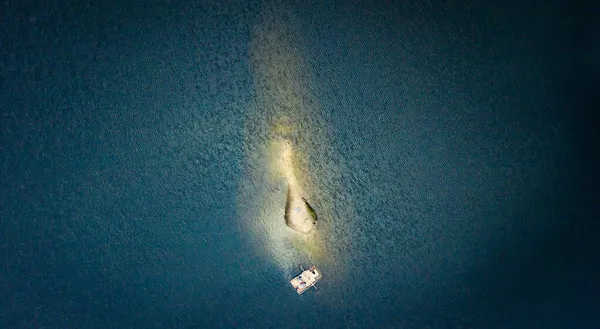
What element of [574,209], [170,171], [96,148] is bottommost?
[574,209]

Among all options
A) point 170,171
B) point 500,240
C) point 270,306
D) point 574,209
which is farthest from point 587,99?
point 170,171

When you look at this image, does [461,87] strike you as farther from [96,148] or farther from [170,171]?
[96,148]

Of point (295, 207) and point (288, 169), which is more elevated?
point (288, 169)

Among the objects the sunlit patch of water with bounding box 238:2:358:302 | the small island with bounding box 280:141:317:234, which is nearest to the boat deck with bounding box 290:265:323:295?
the sunlit patch of water with bounding box 238:2:358:302

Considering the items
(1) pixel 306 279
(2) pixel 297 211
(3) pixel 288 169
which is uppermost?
(3) pixel 288 169

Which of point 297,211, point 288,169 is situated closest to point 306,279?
point 297,211

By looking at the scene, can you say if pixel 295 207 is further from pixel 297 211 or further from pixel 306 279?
pixel 306 279

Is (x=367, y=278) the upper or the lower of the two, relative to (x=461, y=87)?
lower
